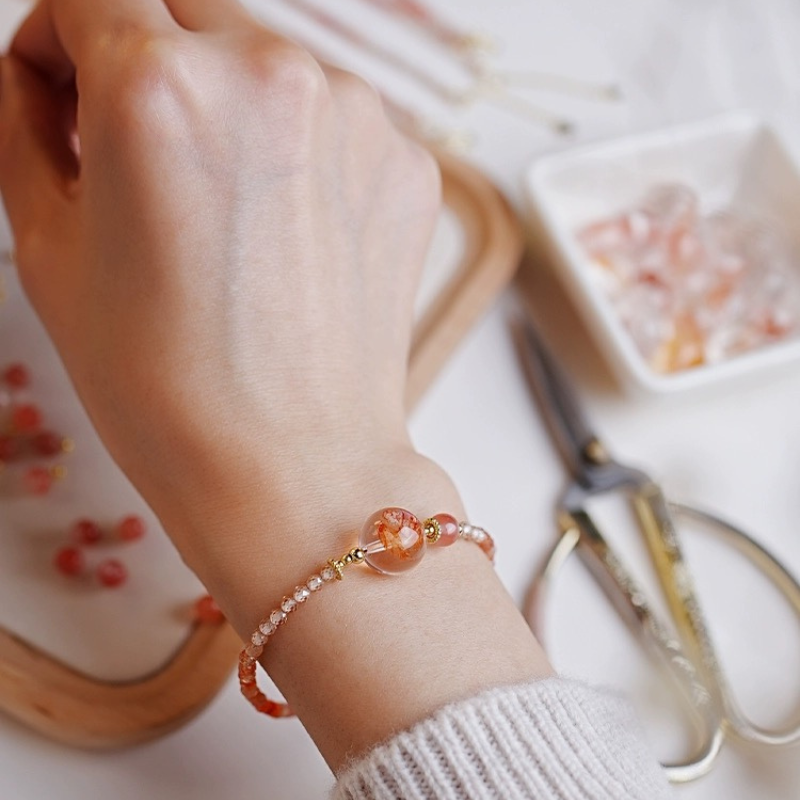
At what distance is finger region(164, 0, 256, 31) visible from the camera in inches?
20.9

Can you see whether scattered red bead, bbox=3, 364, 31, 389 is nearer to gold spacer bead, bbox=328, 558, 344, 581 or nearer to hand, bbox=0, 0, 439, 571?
hand, bbox=0, 0, 439, 571

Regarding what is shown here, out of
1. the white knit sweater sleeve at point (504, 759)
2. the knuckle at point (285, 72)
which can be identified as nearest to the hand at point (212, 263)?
the knuckle at point (285, 72)

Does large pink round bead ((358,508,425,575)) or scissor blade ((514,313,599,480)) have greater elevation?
large pink round bead ((358,508,425,575))

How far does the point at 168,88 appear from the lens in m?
0.47

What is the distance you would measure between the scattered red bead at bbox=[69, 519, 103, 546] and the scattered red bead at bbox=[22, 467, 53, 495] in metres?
0.03

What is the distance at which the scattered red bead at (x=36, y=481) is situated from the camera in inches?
22.4

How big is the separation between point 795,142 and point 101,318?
0.71 metres

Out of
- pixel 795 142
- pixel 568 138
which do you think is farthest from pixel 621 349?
pixel 795 142

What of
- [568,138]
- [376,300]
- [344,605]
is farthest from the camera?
[568,138]

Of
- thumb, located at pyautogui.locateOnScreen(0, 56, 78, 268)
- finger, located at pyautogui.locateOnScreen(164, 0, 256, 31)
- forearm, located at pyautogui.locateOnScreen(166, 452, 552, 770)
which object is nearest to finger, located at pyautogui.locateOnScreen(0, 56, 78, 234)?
thumb, located at pyautogui.locateOnScreen(0, 56, 78, 268)

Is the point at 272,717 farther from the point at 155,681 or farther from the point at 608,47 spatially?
the point at 608,47

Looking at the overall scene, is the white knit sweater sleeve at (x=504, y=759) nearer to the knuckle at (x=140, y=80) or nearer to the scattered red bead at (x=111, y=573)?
the scattered red bead at (x=111, y=573)

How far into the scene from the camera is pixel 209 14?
0.54 metres

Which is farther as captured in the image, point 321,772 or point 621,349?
point 621,349
